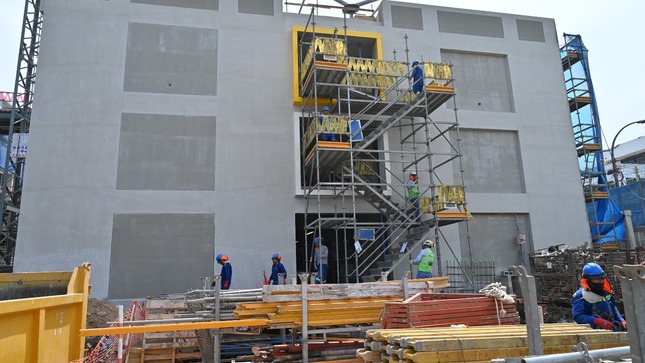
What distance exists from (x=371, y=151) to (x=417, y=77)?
3551 mm

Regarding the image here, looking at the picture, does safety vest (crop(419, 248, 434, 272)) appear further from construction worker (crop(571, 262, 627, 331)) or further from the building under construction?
construction worker (crop(571, 262, 627, 331))

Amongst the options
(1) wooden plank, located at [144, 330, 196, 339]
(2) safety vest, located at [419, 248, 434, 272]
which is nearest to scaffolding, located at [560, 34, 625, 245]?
(2) safety vest, located at [419, 248, 434, 272]

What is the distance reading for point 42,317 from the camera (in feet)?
16.6

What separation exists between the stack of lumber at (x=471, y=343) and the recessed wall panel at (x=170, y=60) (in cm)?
1509

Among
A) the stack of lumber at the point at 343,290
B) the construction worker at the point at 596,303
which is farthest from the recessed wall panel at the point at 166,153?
the construction worker at the point at 596,303

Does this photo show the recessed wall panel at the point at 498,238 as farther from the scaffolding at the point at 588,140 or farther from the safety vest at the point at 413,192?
the scaffolding at the point at 588,140

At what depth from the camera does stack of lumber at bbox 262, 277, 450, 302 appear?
9.17 m

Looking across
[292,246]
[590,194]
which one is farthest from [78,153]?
[590,194]

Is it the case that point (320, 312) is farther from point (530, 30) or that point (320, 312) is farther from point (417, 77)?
point (530, 30)

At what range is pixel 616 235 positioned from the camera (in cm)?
2252

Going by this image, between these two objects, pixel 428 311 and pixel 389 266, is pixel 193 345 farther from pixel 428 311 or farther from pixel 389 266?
pixel 389 266

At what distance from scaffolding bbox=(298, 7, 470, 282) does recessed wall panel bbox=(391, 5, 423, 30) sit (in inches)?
96.1

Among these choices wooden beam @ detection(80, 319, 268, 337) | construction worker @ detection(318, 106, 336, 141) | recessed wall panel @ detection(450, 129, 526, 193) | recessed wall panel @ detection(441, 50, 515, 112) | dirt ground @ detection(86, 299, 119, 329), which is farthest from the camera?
recessed wall panel @ detection(441, 50, 515, 112)

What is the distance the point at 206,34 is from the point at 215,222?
315 inches
